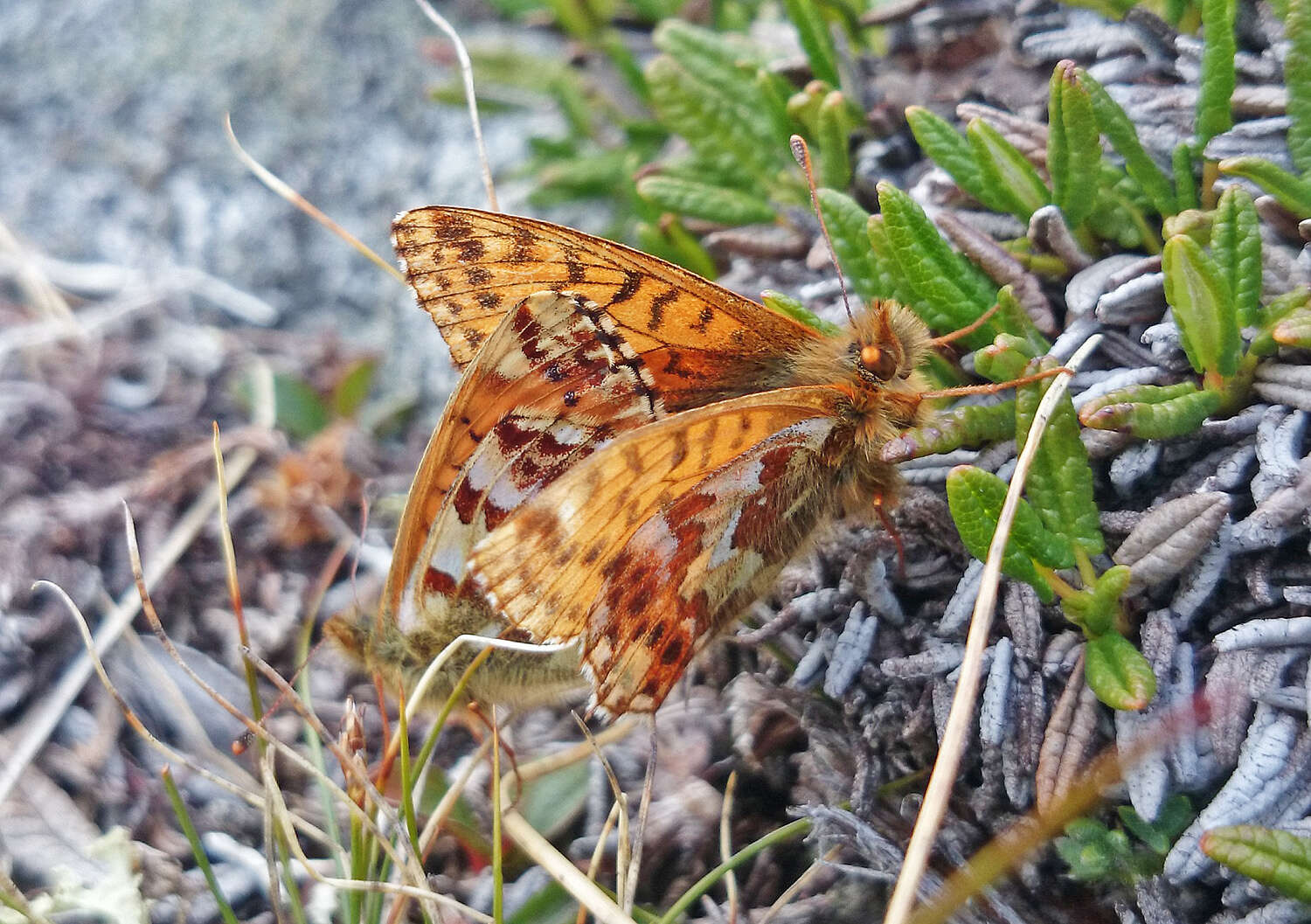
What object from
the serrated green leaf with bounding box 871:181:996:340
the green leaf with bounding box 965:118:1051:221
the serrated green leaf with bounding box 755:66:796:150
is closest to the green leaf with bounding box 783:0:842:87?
the serrated green leaf with bounding box 755:66:796:150

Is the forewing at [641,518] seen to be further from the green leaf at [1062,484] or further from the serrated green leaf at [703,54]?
the serrated green leaf at [703,54]

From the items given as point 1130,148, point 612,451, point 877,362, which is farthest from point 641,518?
point 1130,148

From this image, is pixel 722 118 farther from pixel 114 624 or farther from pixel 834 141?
pixel 114 624

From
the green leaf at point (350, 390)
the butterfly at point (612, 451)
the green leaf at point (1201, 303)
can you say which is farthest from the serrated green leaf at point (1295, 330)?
the green leaf at point (350, 390)

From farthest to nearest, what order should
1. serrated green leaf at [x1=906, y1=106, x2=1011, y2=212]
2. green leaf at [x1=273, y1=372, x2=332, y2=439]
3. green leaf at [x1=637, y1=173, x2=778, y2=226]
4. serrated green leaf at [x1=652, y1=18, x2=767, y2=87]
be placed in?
green leaf at [x1=273, y1=372, x2=332, y2=439]
serrated green leaf at [x1=652, y1=18, x2=767, y2=87]
green leaf at [x1=637, y1=173, x2=778, y2=226]
serrated green leaf at [x1=906, y1=106, x2=1011, y2=212]

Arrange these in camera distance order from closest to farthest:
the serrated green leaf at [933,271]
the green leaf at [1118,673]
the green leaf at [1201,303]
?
the green leaf at [1118,673] → the green leaf at [1201,303] → the serrated green leaf at [933,271]

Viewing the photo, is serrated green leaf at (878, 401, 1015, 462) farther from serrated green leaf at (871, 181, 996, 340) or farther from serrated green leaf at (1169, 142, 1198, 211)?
serrated green leaf at (1169, 142, 1198, 211)
